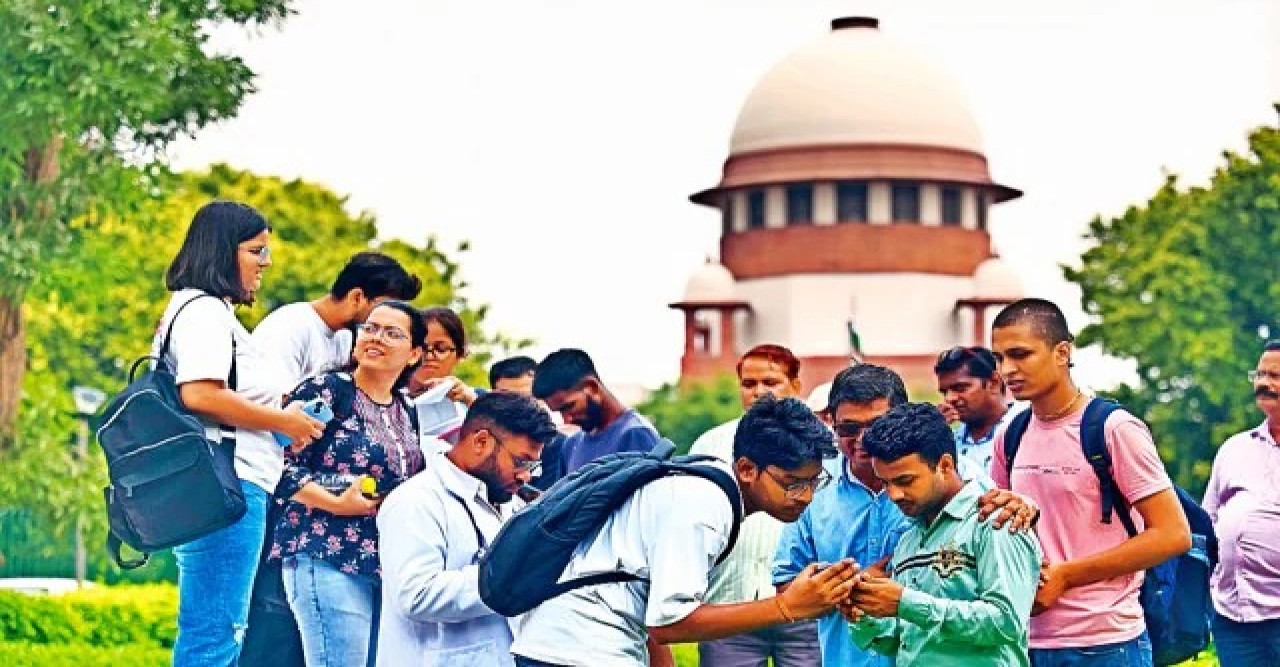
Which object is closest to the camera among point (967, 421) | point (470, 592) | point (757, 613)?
point (757, 613)

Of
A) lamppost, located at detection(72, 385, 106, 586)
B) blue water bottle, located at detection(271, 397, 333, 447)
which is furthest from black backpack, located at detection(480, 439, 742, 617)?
lamppost, located at detection(72, 385, 106, 586)

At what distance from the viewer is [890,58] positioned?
4847 centimetres

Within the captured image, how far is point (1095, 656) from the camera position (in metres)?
5.11

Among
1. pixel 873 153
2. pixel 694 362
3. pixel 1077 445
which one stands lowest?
pixel 1077 445

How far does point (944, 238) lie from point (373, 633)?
142ft

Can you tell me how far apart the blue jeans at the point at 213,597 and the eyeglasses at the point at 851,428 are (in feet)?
4.81

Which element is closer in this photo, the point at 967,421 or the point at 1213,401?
the point at 967,421

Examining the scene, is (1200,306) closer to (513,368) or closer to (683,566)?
(513,368)

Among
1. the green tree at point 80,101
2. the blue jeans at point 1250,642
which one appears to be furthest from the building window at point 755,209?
the blue jeans at point 1250,642

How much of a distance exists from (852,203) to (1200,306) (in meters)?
18.4

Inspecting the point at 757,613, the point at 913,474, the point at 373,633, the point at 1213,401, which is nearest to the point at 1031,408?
the point at 913,474

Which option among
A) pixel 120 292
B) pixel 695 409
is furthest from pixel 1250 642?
pixel 695 409

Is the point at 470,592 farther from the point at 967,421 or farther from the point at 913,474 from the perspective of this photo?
the point at 967,421

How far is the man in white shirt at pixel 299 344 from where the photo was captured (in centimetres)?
620
